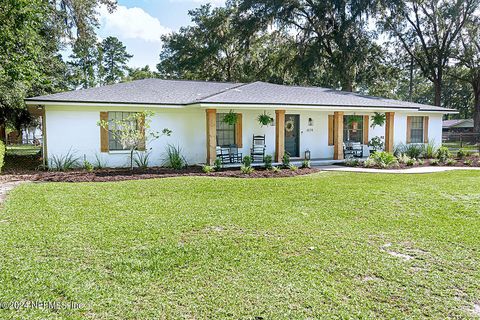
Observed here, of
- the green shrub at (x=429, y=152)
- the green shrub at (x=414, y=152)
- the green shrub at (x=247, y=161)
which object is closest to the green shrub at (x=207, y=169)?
the green shrub at (x=247, y=161)

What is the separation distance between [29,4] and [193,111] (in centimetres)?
616

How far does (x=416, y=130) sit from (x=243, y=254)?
16.5 meters

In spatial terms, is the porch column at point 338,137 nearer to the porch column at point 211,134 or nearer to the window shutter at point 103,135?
the porch column at point 211,134

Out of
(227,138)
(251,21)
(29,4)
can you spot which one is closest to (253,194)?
(227,138)

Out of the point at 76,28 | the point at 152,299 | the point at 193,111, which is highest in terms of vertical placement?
the point at 76,28

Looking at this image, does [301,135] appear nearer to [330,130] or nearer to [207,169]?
[330,130]

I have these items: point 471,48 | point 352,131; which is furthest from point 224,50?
point 471,48

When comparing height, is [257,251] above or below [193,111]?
below

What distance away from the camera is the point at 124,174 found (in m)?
11.0

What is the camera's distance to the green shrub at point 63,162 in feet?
39.5

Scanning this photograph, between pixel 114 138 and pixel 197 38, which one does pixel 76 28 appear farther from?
pixel 197 38

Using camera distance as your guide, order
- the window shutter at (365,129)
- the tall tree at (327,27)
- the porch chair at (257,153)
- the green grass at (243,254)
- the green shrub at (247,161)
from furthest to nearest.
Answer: the tall tree at (327,27)
the window shutter at (365,129)
the porch chair at (257,153)
the green shrub at (247,161)
the green grass at (243,254)

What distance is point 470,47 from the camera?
30.3 meters

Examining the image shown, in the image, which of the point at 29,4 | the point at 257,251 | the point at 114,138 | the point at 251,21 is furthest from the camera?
the point at 251,21
